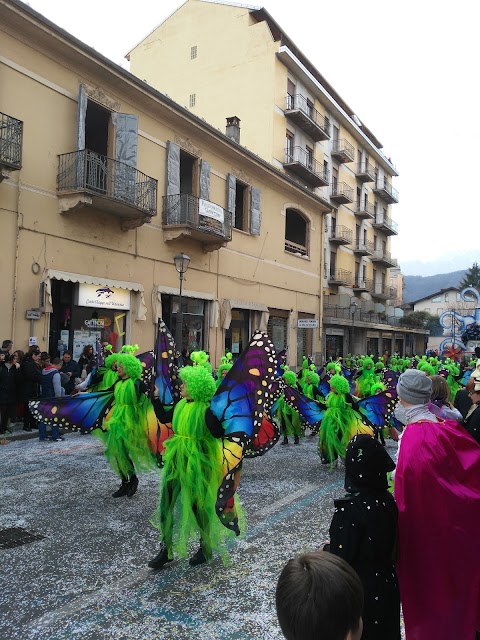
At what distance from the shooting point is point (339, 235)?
36625 mm

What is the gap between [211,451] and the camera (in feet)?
15.0

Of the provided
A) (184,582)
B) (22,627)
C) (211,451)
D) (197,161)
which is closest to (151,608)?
(184,582)

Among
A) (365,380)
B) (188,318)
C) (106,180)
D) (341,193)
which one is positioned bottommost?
(365,380)

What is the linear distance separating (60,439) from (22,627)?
24.5 feet

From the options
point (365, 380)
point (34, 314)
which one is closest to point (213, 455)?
point (365, 380)

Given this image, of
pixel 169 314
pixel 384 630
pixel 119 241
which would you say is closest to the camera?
pixel 384 630

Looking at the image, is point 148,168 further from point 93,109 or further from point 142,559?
point 142,559

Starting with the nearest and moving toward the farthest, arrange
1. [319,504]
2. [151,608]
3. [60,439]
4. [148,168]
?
[151,608]
[319,504]
[60,439]
[148,168]

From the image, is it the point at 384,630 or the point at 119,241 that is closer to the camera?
the point at 384,630

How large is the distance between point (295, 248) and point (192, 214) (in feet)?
30.2

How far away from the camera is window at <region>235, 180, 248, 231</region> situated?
22375mm

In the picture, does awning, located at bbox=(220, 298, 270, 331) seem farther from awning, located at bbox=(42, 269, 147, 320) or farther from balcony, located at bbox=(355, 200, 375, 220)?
balcony, located at bbox=(355, 200, 375, 220)

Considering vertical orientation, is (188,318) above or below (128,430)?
above

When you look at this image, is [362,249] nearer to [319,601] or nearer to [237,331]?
[237,331]
